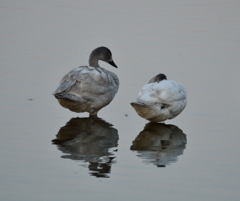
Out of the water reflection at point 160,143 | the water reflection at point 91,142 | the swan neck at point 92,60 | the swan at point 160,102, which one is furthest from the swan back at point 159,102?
the swan neck at point 92,60

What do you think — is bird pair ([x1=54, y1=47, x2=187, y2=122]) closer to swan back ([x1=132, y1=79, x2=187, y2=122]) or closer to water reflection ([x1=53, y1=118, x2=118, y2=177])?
swan back ([x1=132, y1=79, x2=187, y2=122])

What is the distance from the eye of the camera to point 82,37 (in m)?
16.8

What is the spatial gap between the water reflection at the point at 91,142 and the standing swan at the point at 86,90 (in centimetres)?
20

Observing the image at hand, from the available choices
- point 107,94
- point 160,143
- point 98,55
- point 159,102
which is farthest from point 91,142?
point 98,55

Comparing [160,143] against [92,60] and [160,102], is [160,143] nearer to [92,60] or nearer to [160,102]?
[160,102]

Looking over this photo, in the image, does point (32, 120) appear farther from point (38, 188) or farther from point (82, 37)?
point (82, 37)

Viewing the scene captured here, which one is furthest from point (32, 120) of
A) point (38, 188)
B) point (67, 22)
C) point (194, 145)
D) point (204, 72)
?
point (67, 22)

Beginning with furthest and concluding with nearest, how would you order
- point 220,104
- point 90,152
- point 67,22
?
1. point 67,22
2. point 220,104
3. point 90,152

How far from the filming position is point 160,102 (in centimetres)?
1181

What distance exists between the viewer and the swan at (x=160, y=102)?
11781 mm

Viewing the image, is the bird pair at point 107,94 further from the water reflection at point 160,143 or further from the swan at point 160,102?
the water reflection at point 160,143

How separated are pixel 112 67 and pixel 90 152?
4929 millimetres

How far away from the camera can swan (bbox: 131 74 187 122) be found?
11781mm

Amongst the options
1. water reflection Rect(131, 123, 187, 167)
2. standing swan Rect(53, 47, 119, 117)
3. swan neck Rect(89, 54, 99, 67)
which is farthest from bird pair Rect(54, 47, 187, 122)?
swan neck Rect(89, 54, 99, 67)
